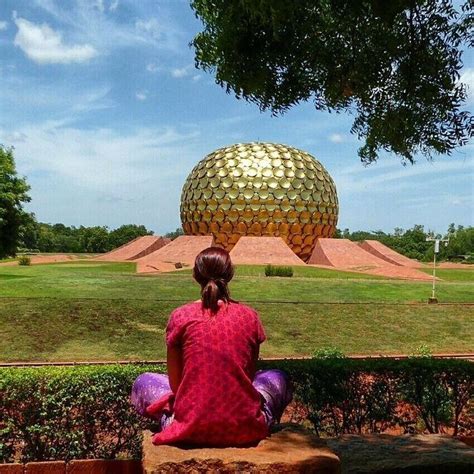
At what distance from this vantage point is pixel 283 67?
557 cm

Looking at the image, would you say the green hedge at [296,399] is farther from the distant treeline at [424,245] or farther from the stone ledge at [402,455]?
the distant treeline at [424,245]

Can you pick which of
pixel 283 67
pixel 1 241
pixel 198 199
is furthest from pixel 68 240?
pixel 283 67

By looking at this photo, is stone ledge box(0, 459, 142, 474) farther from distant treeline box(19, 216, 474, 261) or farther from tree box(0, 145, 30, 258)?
distant treeline box(19, 216, 474, 261)

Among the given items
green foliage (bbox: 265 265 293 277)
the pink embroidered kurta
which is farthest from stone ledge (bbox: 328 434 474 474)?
green foliage (bbox: 265 265 293 277)

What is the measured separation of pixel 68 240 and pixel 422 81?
222 feet

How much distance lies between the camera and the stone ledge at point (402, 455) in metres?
3.28

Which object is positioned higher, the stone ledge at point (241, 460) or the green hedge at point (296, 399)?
the stone ledge at point (241, 460)

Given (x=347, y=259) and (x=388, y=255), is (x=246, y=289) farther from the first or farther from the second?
(x=388, y=255)

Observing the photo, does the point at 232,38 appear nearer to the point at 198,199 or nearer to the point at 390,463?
the point at 390,463

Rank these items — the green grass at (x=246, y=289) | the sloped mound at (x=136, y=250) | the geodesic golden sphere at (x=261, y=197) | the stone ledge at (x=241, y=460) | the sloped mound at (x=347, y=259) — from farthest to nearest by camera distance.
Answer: the sloped mound at (x=136, y=250) → the geodesic golden sphere at (x=261, y=197) → the sloped mound at (x=347, y=259) → the green grass at (x=246, y=289) → the stone ledge at (x=241, y=460)

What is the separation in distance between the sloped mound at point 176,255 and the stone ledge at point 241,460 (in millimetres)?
22415

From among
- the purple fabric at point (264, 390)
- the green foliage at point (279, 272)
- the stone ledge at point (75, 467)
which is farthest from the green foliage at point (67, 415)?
Answer: the green foliage at point (279, 272)

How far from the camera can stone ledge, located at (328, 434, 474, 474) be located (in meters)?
3.28

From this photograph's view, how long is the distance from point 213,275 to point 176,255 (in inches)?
1039
